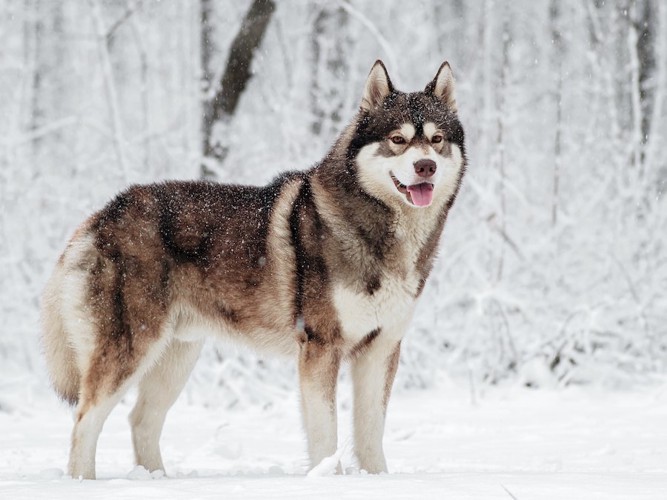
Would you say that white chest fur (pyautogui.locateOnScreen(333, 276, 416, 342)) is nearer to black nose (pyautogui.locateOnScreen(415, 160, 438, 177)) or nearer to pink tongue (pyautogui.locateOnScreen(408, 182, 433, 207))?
pink tongue (pyautogui.locateOnScreen(408, 182, 433, 207))

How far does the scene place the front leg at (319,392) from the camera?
4059 millimetres

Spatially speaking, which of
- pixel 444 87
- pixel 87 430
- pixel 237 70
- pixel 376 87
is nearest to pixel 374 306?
pixel 376 87

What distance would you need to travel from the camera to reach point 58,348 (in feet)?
14.8

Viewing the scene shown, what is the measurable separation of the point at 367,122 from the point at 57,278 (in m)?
1.70

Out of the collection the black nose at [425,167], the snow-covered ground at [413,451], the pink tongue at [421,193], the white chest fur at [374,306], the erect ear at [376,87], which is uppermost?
the erect ear at [376,87]

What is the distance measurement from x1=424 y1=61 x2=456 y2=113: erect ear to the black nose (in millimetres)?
542

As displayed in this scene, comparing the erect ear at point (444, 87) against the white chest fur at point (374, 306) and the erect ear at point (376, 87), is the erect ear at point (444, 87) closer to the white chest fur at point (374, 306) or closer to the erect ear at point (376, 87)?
the erect ear at point (376, 87)

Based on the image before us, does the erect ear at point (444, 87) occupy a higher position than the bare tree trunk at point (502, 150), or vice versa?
the erect ear at point (444, 87)

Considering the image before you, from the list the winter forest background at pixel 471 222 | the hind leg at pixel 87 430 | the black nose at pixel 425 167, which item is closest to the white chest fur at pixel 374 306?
the black nose at pixel 425 167

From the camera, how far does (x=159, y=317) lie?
169 inches

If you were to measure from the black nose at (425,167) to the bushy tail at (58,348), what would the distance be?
6.03 feet

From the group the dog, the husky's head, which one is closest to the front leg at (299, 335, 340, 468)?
the dog

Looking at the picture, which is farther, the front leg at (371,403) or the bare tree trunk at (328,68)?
the bare tree trunk at (328,68)

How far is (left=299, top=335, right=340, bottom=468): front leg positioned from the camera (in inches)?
160
